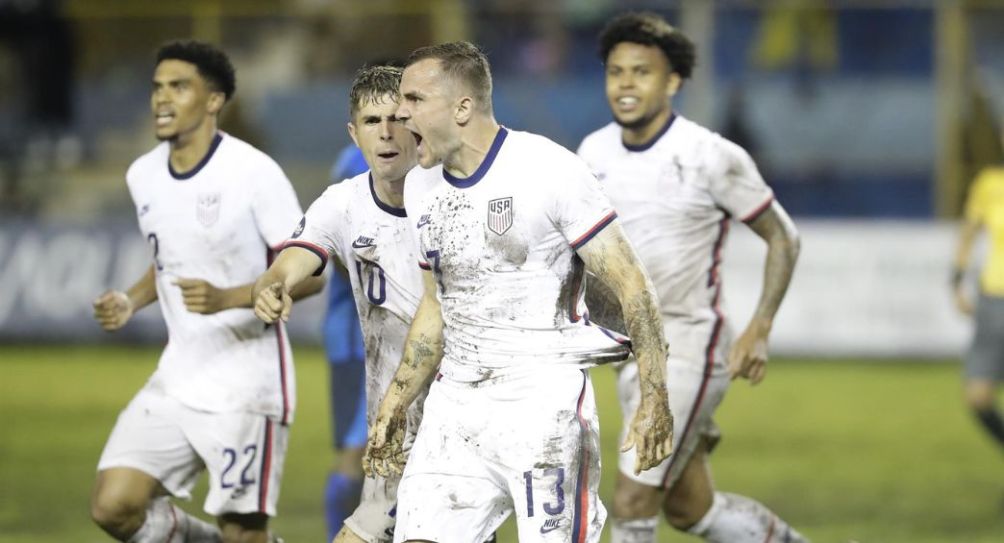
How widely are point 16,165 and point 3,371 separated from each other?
4550 mm

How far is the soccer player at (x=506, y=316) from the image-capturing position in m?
5.65

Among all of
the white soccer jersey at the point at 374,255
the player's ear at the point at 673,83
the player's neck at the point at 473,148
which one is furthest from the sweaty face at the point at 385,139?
the player's ear at the point at 673,83

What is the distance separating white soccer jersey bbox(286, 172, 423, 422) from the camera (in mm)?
6320

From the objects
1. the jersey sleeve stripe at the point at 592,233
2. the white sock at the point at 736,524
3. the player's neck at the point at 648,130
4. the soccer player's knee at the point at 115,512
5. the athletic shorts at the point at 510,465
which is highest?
the player's neck at the point at 648,130

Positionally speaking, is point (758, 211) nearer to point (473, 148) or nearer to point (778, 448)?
point (473, 148)

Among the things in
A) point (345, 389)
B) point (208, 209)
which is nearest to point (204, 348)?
point (208, 209)

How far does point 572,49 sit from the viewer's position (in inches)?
869

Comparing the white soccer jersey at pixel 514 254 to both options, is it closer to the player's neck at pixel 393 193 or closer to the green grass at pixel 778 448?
the player's neck at pixel 393 193

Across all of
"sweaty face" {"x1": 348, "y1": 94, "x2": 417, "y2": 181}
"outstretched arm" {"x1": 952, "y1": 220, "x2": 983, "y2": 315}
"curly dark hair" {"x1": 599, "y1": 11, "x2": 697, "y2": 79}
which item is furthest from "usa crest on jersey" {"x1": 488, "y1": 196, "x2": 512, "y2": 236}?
"outstretched arm" {"x1": 952, "y1": 220, "x2": 983, "y2": 315}

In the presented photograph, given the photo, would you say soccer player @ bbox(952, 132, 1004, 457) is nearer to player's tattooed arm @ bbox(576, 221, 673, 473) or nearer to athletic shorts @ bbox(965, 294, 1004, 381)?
athletic shorts @ bbox(965, 294, 1004, 381)

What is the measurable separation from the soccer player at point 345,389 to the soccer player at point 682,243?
4.10ft

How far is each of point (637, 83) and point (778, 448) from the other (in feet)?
19.7

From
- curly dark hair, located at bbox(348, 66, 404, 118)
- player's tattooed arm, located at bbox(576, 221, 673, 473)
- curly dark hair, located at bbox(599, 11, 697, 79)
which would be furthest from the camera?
curly dark hair, located at bbox(599, 11, 697, 79)

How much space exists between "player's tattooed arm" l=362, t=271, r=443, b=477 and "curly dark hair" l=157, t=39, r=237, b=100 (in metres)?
2.05
